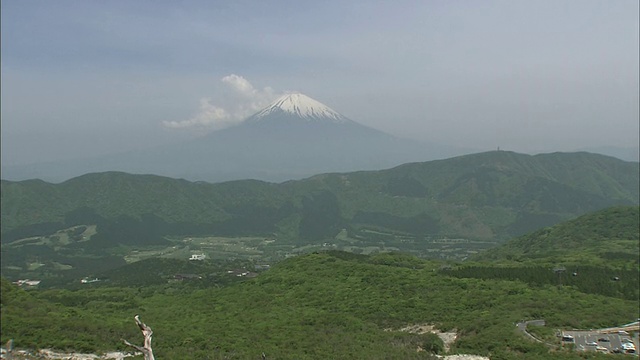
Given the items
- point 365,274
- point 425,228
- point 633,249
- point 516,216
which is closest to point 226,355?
point 365,274

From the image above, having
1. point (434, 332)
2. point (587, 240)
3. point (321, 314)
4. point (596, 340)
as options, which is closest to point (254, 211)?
point (587, 240)

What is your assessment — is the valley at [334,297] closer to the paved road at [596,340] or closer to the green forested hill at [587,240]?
the green forested hill at [587,240]

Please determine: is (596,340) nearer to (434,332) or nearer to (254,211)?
(434,332)

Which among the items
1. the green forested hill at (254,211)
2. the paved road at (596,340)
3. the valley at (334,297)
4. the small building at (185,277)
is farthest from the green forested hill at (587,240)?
the green forested hill at (254,211)

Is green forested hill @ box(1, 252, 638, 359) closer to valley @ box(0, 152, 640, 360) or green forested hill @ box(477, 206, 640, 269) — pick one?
valley @ box(0, 152, 640, 360)

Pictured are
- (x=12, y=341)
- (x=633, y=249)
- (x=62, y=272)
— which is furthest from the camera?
(x=62, y=272)

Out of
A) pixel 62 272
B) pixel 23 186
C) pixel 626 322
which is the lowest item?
pixel 62 272

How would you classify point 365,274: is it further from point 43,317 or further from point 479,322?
point 43,317

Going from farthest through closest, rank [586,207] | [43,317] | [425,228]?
1. [586,207]
2. [425,228]
3. [43,317]
